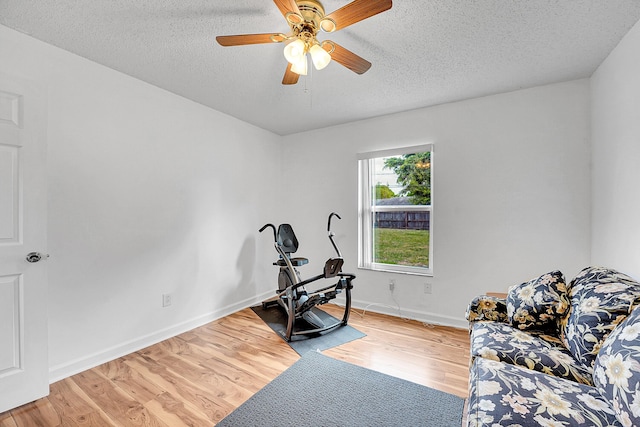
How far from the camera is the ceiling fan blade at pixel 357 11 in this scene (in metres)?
1.28

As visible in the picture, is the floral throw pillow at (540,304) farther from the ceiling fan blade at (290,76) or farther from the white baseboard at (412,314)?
the ceiling fan blade at (290,76)

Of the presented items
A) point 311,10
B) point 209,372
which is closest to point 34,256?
point 209,372

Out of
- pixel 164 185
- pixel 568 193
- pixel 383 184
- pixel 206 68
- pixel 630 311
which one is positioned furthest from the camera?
pixel 383 184

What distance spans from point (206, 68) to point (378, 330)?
9.85 ft

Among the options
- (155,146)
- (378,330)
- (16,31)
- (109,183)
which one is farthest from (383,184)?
(16,31)

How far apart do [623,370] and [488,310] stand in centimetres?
101

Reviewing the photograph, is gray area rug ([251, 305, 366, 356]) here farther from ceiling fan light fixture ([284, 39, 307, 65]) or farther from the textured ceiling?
the textured ceiling

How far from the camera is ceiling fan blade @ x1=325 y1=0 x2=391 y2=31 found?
50.6 inches

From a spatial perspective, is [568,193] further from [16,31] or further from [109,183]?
[16,31]

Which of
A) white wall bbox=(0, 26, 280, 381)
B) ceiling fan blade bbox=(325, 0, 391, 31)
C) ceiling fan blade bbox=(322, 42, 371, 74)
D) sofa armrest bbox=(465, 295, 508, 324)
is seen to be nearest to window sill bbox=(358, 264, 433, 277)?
sofa armrest bbox=(465, 295, 508, 324)

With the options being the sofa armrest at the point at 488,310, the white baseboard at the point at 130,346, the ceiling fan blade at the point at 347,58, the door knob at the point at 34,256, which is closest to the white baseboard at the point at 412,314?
the sofa armrest at the point at 488,310

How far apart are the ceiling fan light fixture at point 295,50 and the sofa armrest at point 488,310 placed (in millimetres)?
2144

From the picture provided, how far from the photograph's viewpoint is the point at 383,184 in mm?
3539

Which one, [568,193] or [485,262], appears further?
[485,262]
